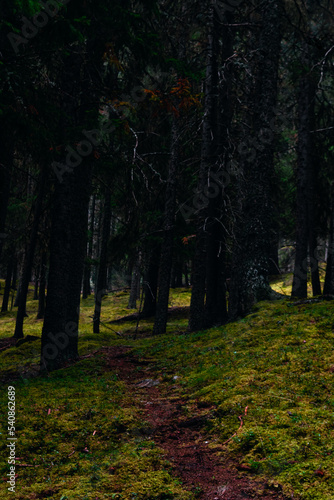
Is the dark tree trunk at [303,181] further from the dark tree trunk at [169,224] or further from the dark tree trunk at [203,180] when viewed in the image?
the dark tree trunk at [169,224]

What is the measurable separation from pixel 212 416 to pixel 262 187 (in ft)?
19.4

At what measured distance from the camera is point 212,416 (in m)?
4.65

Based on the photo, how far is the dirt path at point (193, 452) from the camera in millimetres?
3158

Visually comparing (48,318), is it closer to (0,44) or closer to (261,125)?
(0,44)

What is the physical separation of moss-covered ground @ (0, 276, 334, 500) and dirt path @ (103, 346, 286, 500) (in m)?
0.13

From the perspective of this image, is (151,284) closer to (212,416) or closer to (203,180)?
(203,180)

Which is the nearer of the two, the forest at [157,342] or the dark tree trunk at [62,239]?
the forest at [157,342]

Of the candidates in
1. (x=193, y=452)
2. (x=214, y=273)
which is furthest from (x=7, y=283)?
(x=193, y=452)

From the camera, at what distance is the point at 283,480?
3.12 m

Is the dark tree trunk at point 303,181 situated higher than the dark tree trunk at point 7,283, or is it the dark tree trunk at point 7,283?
the dark tree trunk at point 303,181

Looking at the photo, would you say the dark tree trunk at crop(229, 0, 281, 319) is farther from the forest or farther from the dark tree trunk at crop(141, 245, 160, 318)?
the dark tree trunk at crop(141, 245, 160, 318)

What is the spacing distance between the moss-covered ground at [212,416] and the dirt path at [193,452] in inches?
5.0

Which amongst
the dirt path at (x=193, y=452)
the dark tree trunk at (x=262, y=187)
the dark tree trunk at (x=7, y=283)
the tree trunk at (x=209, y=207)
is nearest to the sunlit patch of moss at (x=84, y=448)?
the dirt path at (x=193, y=452)

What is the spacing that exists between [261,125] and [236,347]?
554 cm
